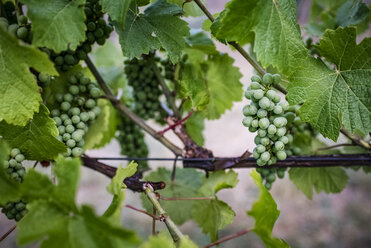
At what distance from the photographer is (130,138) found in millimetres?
1385

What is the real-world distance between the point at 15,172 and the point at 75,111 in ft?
0.71

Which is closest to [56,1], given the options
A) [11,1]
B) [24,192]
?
[11,1]

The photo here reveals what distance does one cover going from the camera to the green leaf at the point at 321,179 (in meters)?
1.19

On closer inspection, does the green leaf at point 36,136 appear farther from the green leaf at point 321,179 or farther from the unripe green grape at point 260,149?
the green leaf at point 321,179

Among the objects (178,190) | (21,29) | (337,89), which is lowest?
(178,190)

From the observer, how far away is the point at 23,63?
708 mm

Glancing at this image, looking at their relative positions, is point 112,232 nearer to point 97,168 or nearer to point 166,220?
point 166,220

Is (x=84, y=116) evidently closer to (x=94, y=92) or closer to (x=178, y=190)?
(x=94, y=92)

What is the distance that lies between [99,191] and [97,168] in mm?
3198

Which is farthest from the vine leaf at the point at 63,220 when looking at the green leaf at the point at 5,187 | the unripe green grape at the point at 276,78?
the unripe green grape at the point at 276,78

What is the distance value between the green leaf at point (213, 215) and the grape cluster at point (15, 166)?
0.52 metres

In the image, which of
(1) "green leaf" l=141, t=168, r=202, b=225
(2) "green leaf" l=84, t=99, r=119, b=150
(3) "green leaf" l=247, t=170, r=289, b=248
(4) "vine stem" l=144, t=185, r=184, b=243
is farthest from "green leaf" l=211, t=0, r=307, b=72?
(1) "green leaf" l=141, t=168, r=202, b=225

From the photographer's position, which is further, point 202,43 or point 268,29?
point 202,43

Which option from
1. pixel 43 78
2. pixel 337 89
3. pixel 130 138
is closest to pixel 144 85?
pixel 130 138
